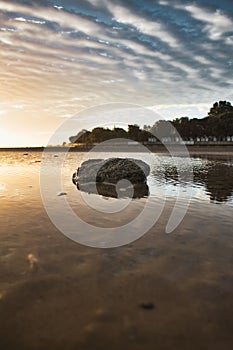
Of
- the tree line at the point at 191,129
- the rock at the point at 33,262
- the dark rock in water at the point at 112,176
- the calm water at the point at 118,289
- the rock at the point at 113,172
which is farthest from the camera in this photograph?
the tree line at the point at 191,129

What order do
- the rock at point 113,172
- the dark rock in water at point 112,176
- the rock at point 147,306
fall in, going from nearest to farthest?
the rock at point 147,306, the dark rock in water at point 112,176, the rock at point 113,172

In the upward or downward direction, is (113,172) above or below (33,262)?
above

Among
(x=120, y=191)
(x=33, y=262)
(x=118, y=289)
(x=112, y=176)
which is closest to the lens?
(x=118, y=289)

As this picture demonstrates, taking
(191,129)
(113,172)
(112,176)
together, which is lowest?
(112,176)

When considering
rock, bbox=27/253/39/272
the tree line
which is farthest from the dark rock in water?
the tree line

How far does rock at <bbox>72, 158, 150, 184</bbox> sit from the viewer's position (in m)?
14.6

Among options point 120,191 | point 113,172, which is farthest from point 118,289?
point 113,172

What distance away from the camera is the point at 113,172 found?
15047 millimetres

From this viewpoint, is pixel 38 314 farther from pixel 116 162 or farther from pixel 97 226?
pixel 116 162

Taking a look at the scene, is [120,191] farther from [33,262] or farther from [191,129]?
[191,129]

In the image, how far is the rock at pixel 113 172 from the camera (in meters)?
14.6

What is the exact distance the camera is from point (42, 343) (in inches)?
103

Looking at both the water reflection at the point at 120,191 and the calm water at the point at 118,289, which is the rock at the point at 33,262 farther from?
the water reflection at the point at 120,191

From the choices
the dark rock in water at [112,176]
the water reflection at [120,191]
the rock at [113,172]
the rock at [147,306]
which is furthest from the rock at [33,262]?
the rock at [113,172]
